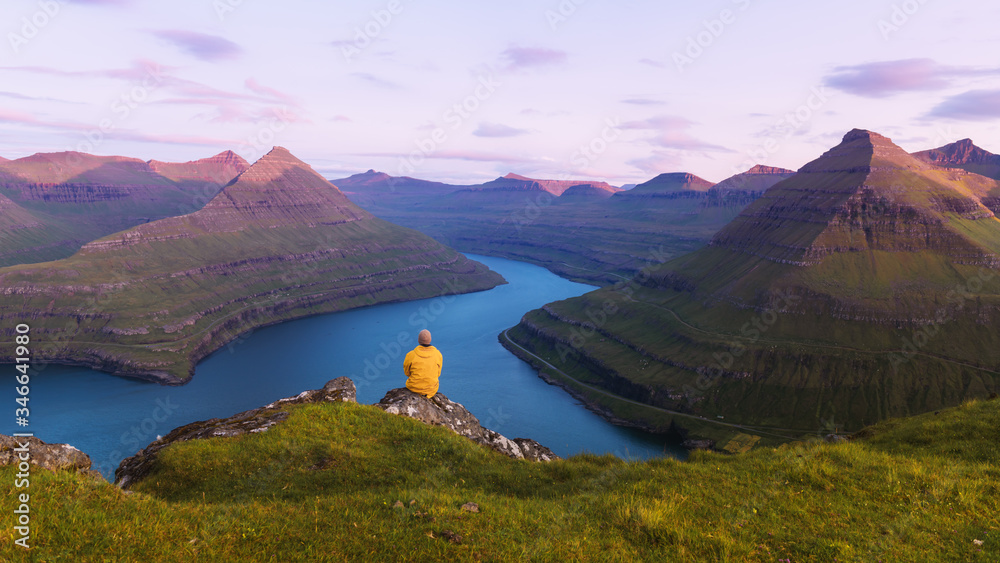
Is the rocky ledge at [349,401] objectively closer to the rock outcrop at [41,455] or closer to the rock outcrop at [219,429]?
the rock outcrop at [219,429]

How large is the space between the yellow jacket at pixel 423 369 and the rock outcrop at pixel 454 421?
1.60 ft

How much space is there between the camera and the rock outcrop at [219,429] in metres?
21.5

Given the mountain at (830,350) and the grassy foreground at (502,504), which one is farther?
the mountain at (830,350)

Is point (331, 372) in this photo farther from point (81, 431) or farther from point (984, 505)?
point (984, 505)

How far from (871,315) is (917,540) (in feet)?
634

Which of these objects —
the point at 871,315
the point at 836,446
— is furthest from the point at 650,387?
the point at 836,446

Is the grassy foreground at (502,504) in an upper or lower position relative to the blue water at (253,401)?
upper

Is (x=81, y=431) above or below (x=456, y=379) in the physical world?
below

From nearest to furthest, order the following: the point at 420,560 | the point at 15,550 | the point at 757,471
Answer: the point at 15,550
the point at 420,560
the point at 757,471

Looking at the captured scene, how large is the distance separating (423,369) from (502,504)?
13.9 m

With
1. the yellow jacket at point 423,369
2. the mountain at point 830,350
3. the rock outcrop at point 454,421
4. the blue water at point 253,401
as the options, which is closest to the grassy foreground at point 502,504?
the rock outcrop at point 454,421

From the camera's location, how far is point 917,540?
13.3 m

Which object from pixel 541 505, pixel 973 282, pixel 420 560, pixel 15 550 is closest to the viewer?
pixel 15 550

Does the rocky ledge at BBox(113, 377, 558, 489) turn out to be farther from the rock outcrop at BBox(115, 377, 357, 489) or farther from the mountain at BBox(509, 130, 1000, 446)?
the mountain at BBox(509, 130, 1000, 446)
